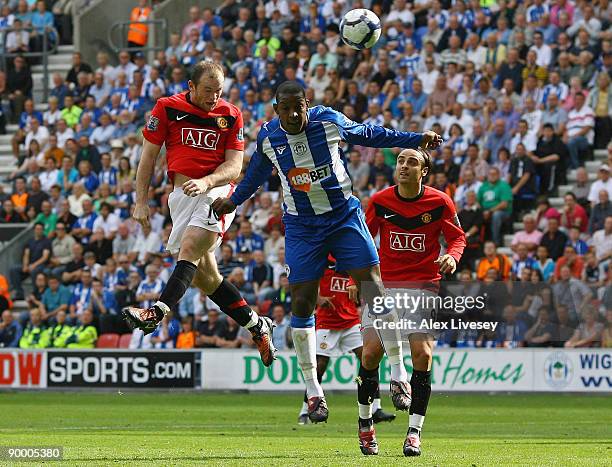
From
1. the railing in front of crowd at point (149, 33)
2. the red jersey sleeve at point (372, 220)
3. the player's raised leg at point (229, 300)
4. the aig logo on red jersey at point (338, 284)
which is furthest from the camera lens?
the railing in front of crowd at point (149, 33)

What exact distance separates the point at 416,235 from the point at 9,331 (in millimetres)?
15030

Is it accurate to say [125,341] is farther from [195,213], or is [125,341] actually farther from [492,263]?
[195,213]

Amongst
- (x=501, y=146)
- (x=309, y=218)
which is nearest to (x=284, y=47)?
(x=501, y=146)

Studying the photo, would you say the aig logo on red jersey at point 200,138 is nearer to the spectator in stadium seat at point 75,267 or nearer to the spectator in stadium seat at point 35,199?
the spectator in stadium seat at point 75,267

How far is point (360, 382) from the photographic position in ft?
36.6

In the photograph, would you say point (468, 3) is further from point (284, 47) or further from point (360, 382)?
point (360, 382)

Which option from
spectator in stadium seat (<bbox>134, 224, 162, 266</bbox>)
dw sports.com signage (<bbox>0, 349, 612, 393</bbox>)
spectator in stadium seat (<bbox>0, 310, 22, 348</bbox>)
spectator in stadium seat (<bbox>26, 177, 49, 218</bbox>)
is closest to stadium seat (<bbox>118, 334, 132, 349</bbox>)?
dw sports.com signage (<bbox>0, 349, 612, 393</bbox>)

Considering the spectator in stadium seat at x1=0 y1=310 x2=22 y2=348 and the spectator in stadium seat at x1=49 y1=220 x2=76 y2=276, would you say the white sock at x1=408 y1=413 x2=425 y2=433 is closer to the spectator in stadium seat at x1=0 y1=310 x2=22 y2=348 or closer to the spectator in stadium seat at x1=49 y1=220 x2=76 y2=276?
the spectator in stadium seat at x1=0 y1=310 x2=22 y2=348

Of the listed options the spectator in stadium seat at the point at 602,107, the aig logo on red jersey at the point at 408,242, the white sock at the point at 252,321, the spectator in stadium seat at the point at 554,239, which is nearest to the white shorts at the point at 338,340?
the white sock at the point at 252,321

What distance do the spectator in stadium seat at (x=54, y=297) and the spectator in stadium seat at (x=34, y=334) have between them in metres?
0.23

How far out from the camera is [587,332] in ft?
66.4

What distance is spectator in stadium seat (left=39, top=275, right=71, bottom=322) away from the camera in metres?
25.0

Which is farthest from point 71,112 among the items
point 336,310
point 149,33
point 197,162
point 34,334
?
point 197,162

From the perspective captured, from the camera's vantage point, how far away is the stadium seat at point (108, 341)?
23.4 metres
